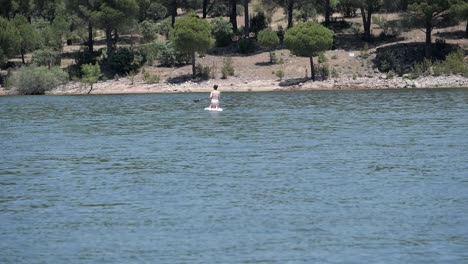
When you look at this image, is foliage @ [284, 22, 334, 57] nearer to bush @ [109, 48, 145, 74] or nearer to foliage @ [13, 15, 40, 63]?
bush @ [109, 48, 145, 74]

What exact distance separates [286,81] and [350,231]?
186 feet

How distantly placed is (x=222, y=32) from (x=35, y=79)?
1826 cm

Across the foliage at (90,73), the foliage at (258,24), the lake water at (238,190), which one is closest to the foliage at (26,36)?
the foliage at (90,73)

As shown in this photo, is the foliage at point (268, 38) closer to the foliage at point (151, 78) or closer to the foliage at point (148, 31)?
the foliage at point (151, 78)

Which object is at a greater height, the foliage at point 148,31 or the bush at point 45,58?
the foliage at point 148,31

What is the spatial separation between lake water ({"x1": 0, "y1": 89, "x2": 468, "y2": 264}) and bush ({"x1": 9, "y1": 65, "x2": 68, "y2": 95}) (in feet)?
104

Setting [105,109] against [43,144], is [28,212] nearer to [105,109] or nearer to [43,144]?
[43,144]

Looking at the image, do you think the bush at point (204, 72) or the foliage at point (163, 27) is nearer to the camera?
the bush at point (204, 72)

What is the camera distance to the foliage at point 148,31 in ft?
304

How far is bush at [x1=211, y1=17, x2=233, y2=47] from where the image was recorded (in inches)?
3452

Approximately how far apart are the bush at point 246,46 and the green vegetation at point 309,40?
10.0 meters

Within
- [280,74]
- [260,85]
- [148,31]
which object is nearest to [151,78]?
[260,85]

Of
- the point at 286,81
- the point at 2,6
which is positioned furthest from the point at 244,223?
the point at 2,6

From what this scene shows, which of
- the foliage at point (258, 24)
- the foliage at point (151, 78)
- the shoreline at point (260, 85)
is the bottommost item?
the shoreline at point (260, 85)
